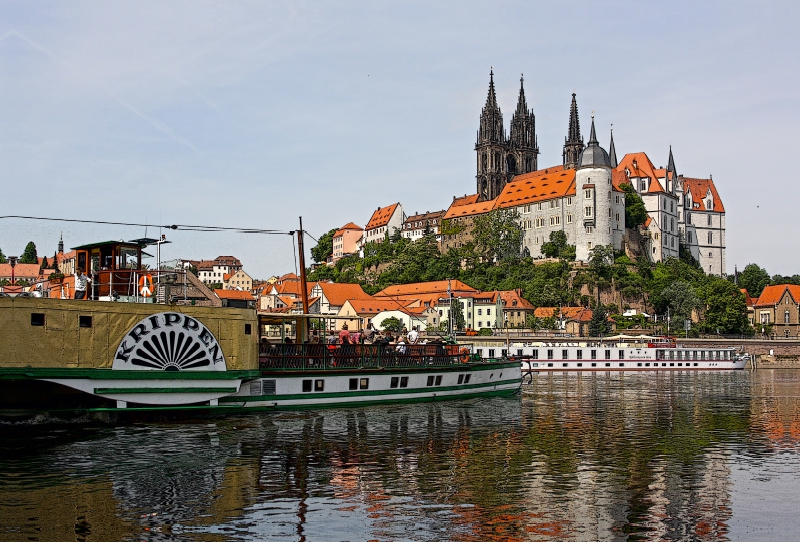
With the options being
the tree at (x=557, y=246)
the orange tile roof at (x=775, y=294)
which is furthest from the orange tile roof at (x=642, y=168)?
the orange tile roof at (x=775, y=294)

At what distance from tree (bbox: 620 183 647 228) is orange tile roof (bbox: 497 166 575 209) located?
37.1 feet

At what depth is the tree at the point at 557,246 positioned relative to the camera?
173m

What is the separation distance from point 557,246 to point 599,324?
35967mm

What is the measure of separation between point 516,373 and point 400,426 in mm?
17937

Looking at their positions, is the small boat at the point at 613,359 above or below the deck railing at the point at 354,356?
below

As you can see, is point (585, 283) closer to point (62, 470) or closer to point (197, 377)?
point (197, 377)

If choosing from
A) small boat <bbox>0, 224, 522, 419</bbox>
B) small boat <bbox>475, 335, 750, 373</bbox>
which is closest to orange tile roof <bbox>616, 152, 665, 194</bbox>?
small boat <bbox>475, 335, 750, 373</bbox>

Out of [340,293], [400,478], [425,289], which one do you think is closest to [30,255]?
[340,293]

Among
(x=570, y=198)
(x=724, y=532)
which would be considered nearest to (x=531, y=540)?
(x=724, y=532)

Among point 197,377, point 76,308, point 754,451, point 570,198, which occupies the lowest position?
point 754,451

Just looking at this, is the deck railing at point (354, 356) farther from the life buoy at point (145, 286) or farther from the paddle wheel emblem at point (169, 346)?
the life buoy at point (145, 286)

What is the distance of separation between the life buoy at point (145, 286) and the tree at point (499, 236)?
148m

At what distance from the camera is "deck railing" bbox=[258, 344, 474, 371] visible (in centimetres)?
3753

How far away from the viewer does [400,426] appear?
113 ft
